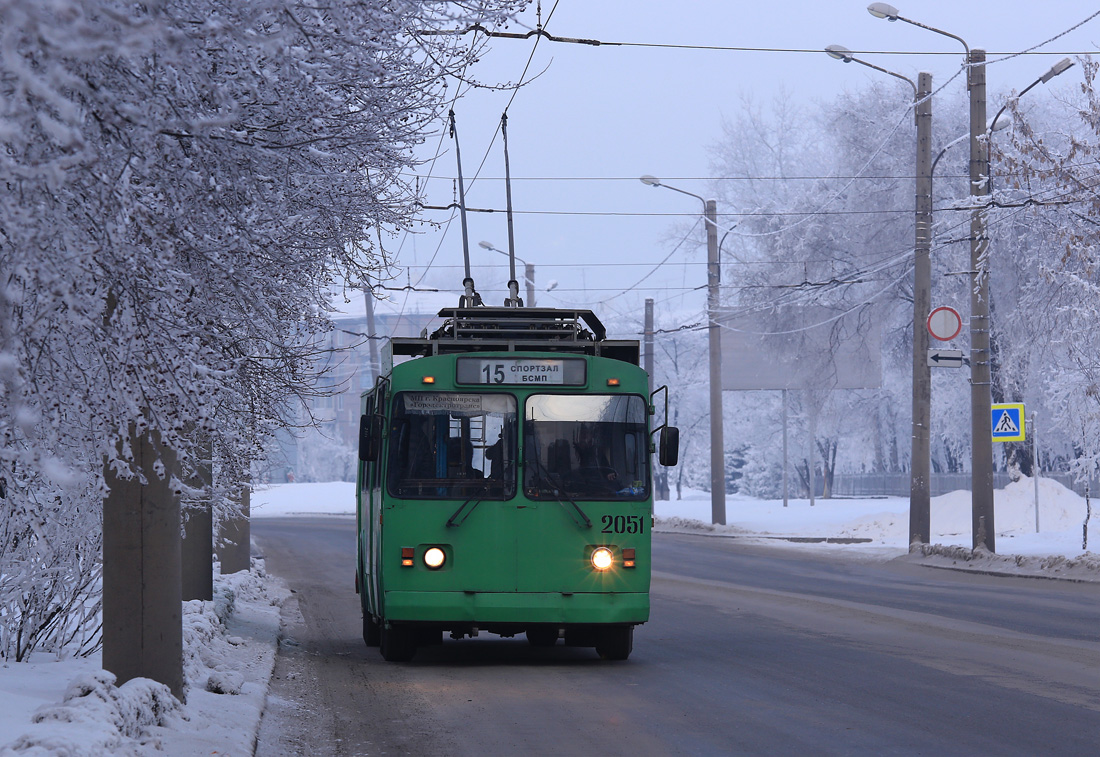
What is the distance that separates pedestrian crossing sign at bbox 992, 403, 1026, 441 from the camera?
2583 cm

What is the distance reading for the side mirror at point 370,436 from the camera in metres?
12.5

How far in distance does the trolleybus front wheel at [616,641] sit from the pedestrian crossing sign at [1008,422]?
15038 mm

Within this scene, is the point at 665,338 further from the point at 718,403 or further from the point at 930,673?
the point at 930,673

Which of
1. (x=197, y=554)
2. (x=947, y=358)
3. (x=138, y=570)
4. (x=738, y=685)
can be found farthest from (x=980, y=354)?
(x=138, y=570)

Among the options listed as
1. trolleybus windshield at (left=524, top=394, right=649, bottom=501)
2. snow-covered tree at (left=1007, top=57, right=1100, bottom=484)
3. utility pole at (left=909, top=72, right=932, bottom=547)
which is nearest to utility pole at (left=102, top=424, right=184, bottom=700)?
trolleybus windshield at (left=524, top=394, right=649, bottom=501)

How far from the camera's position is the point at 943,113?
43.0 metres

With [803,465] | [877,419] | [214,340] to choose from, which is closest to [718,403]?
[877,419]

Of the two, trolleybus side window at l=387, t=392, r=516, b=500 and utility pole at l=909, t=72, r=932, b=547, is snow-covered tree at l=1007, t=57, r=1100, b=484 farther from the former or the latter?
trolleybus side window at l=387, t=392, r=516, b=500

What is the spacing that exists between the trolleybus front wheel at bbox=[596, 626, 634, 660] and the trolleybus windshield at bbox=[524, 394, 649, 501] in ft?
4.06

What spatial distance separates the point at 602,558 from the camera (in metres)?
12.4

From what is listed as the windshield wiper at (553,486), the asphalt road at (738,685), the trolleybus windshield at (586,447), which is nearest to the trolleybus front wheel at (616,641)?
the asphalt road at (738,685)

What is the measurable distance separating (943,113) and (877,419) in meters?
19.9

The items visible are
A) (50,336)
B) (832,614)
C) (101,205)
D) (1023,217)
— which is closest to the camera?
(101,205)

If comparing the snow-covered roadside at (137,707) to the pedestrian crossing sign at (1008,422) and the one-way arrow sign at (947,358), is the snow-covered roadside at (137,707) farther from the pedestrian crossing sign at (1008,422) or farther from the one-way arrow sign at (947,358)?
the one-way arrow sign at (947,358)
